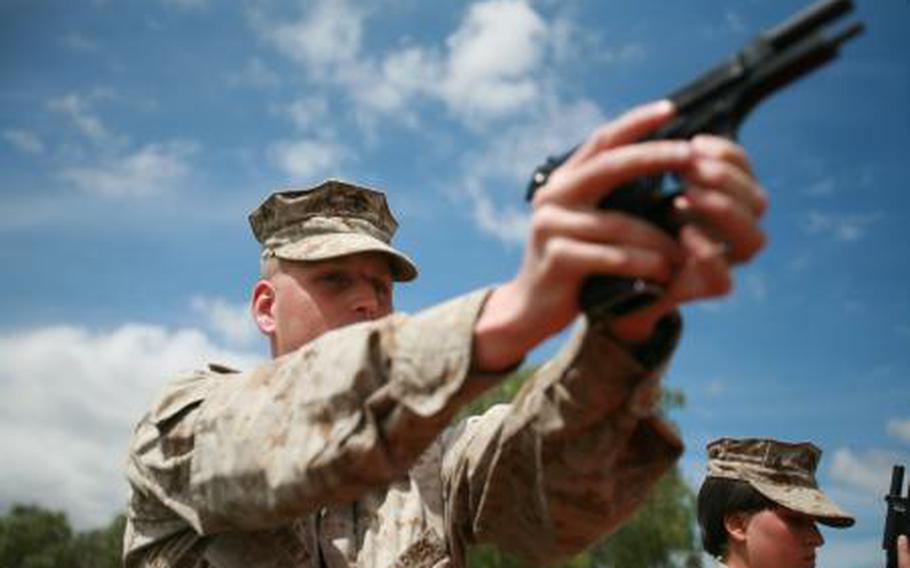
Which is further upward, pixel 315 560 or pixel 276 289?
pixel 276 289

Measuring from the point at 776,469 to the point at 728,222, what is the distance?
15.9 feet

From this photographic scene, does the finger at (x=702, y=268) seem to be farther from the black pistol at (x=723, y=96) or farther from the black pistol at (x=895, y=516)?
the black pistol at (x=895, y=516)

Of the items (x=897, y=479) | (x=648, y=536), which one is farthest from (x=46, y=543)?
(x=897, y=479)

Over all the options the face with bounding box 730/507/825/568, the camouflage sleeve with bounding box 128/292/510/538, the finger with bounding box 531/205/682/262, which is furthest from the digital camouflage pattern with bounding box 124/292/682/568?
the face with bounding box 730/507/825/568

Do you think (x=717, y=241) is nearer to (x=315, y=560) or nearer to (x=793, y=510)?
(x=315, y=560)

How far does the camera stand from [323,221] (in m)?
4.02

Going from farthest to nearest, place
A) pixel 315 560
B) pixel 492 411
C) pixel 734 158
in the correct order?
pixel 492 411
pixel 315 560
pixel 734 158

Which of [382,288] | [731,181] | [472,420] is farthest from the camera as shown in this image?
[382,288]

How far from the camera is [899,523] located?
7391mm

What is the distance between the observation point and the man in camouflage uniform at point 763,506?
5898 mm

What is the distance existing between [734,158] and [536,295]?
0.51 m

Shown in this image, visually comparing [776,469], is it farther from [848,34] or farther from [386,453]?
[848,34]

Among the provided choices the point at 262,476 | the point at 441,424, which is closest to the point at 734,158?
the point at 441,424

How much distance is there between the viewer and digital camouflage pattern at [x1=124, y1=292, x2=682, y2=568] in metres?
2.22
